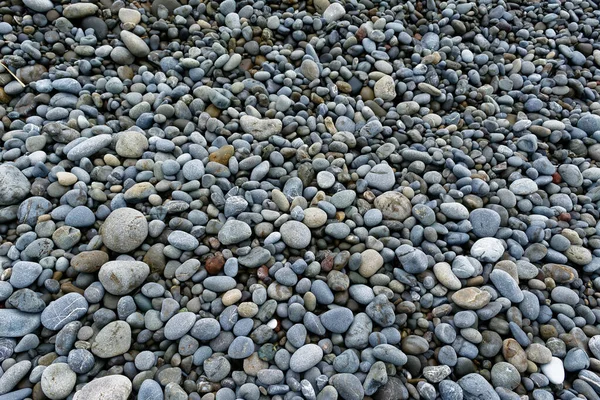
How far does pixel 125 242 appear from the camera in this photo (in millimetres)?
1654

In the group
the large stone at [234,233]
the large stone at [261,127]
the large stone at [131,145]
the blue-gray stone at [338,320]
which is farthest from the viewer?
the large stone at [261,127]

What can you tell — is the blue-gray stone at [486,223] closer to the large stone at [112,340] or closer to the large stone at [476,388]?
the large stone at [476,388]

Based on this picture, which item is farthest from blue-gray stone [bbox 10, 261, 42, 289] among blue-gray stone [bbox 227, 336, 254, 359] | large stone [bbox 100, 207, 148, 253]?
blue-gray stone [bbox 227, 336, 254, 359]

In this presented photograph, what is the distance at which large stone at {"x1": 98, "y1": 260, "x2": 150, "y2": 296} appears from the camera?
1.56 m

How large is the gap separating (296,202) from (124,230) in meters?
0.71

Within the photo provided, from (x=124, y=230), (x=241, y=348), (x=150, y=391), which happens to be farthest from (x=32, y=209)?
(x=241, y=348)

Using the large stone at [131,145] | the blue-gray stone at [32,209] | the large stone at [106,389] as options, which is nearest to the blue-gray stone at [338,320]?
the large stone at [106,389]

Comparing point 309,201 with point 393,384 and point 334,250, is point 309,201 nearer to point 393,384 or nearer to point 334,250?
point 334,250

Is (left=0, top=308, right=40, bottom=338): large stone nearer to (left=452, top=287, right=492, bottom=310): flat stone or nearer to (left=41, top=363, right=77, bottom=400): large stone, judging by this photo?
(left=41, top=363, right=77, bottom=400): large stone

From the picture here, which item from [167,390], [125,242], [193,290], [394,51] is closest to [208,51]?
[394,51]

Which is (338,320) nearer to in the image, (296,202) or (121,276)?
(296,202)

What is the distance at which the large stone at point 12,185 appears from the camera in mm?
1726

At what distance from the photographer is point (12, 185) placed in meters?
1.74

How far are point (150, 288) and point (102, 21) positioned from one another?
1.65 meters
